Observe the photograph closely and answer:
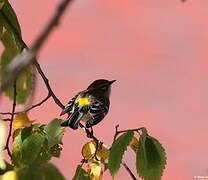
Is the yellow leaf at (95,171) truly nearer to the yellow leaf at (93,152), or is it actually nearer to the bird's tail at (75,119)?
the yellow leaf at (93,152)

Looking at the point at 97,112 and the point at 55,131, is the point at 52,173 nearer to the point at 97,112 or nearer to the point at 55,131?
the point at 55,131

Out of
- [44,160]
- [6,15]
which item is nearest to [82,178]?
[44,160]

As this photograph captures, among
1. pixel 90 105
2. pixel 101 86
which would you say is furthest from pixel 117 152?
pixel 101 86

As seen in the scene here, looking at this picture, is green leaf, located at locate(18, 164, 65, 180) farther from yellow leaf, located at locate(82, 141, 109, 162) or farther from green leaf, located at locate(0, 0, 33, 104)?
yellow leaf, located at locate(82, 141, 109, 162)

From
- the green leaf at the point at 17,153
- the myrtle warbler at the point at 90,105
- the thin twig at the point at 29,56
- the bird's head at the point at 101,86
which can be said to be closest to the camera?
the thin twig at the point at 29,56

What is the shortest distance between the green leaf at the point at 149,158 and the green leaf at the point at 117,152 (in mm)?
42

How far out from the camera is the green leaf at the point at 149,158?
118 centimetres

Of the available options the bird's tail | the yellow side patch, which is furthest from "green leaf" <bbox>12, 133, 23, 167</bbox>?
the yellow side patch

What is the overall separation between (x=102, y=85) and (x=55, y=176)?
→ 2.35 metres

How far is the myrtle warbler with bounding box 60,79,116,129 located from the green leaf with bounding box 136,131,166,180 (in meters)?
0.68

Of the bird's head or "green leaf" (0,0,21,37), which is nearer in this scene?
"green leaf" (0,0,21,37)

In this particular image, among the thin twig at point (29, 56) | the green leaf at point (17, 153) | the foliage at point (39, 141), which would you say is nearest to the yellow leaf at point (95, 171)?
the foliage at point (39, 141)

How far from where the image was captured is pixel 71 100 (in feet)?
7.88

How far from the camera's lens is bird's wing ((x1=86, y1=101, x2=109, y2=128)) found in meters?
2.25
